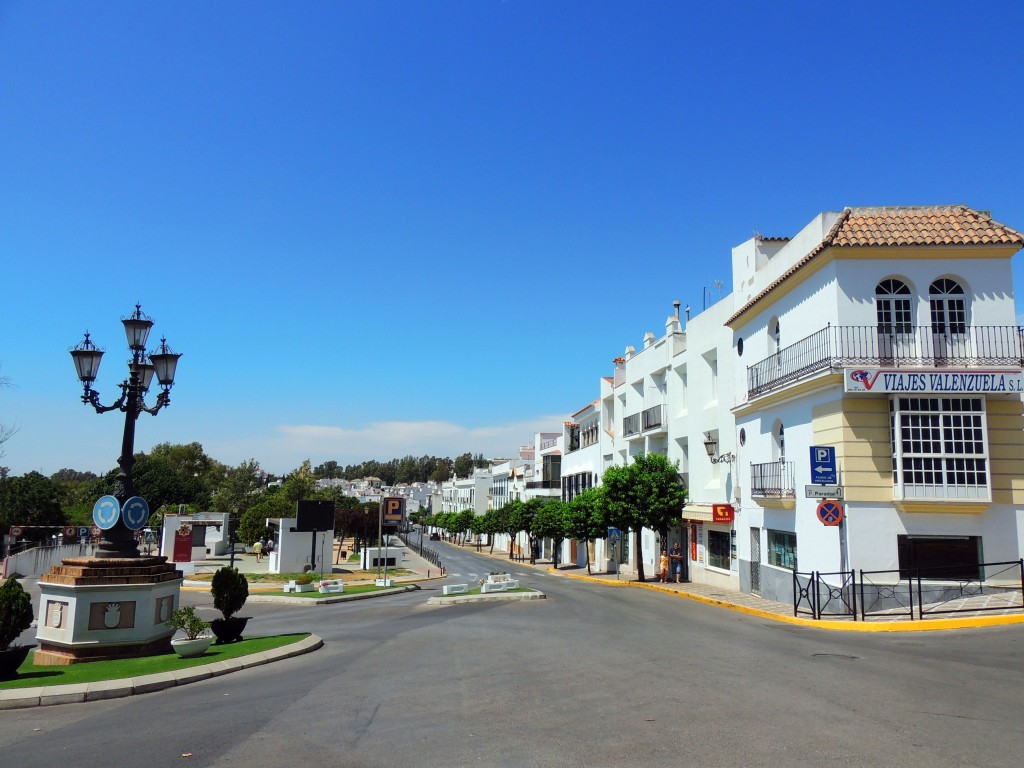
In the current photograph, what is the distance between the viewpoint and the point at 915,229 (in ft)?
61.9

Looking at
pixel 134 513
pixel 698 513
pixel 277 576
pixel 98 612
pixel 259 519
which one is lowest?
pixel 277 576

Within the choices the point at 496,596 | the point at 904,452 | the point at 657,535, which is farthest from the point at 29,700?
the point at 657,535

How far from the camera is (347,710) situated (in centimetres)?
868

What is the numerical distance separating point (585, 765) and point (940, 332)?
16.3 m

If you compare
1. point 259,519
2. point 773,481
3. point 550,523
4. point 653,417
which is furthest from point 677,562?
point 259,519

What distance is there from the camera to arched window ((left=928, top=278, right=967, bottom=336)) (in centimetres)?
1825

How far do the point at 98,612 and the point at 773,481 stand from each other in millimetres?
18122

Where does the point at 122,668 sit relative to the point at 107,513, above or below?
below

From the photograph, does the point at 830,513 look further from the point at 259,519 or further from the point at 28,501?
the point at 28,501

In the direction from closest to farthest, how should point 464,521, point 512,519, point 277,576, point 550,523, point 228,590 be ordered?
point 228,590 < point 277,576 < point 550,523 < point 512,519 < point 464,521

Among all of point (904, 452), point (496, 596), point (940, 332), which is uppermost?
point (940, 332)

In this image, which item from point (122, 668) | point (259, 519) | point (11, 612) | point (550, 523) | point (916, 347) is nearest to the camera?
point (11, 612)

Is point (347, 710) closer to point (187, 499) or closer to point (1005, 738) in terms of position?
point (1005, 738)

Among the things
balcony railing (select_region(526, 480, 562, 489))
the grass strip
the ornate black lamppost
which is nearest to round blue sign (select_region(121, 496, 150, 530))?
the ornate black lamppost
